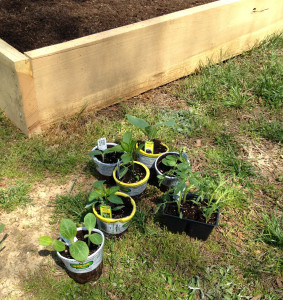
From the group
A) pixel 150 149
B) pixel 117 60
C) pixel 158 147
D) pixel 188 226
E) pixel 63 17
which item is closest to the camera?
pixel 188 226

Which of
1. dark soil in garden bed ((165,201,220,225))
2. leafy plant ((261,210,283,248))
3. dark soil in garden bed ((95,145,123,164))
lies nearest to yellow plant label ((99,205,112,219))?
dark soil in garden bed ((165,201,220,225))

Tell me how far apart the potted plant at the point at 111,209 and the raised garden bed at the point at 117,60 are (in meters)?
0.91

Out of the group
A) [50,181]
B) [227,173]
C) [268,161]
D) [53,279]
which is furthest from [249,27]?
[53,279]

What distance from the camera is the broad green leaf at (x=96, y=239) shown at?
1.65 metres

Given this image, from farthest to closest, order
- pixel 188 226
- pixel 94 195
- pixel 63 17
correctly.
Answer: pixel 63 17, pixel 188 226, pixel 94 195

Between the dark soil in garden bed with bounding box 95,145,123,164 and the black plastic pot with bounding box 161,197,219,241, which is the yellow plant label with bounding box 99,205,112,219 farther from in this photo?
the dark soil in garden bed with bounding box 95,145,123,164

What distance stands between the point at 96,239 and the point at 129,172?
24.2 inches

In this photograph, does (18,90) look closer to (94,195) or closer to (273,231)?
(94,195)

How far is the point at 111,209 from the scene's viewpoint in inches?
73.9

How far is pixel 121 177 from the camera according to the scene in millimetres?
2094

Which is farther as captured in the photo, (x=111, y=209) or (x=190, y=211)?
(x=190, y=211)

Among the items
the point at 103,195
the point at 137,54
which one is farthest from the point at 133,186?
the point at 137,54

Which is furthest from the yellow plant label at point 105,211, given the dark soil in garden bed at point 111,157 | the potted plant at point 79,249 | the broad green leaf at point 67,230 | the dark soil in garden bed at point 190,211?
the dark soil in garden bed at point 111,157

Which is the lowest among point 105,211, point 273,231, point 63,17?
point 273,231
